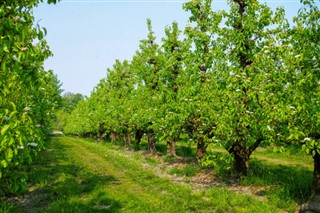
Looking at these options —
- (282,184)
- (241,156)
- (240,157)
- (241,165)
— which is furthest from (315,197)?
(241,165)

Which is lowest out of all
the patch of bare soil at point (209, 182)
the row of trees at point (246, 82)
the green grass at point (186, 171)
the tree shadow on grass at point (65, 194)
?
the tree shadow on grass at point (65, 194)

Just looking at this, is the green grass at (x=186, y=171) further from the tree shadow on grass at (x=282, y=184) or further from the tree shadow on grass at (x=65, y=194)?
the tree shadow on grass at (x=65, y=194)

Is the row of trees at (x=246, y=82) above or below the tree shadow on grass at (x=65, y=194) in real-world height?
above

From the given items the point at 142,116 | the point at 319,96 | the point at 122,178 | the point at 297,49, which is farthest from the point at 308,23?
the point at 142,116

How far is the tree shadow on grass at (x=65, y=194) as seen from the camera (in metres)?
12.5

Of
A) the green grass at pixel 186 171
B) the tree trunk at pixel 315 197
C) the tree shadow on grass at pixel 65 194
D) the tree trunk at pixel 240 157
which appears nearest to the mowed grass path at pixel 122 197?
the tree shadow on grass at pixel 65 194

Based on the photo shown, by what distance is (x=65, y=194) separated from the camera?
582 inches

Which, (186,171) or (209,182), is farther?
(186,171)

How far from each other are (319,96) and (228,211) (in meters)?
5.59

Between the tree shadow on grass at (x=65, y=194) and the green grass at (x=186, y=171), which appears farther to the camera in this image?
the green grass at (x=186, y=171)

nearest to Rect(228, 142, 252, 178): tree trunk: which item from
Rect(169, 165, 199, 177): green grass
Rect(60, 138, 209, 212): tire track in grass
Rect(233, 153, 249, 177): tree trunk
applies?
Rect(233, 153, 249, 177): tree trunk

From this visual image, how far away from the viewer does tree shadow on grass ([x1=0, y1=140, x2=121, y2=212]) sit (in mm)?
12547

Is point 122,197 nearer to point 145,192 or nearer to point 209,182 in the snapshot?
point 145,192

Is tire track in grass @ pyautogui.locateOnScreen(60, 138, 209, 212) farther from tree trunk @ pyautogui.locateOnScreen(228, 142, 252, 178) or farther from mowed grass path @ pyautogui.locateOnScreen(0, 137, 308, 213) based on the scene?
tree trunk @ pyautogui.locateOnScreen(228, 142, 252, 178)
